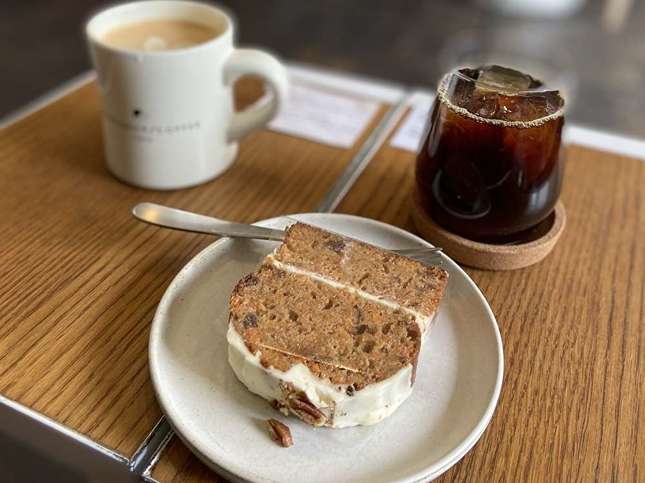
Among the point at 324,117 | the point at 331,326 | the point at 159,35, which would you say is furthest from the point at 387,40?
the point at 331,326

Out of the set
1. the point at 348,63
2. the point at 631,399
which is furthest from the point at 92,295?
the point at 348,63

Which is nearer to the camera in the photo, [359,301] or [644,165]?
[359,301]

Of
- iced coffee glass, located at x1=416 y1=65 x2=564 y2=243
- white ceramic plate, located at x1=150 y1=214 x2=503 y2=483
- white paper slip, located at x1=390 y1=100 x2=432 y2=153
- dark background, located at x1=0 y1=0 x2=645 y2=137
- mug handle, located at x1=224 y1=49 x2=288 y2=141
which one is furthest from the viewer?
dark background, located at x1=0 y1=0 x2=645 y2=137

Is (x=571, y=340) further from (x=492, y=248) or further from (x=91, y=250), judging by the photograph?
(x=91, y=250)

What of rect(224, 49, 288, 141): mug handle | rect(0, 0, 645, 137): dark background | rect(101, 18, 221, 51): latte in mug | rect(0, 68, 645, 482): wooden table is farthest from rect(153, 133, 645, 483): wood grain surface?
rect(0, 0, 645, 137): dark background

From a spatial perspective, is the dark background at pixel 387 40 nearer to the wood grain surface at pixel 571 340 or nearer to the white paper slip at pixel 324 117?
the white paper slip at pixel 324 117

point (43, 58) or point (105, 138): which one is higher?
point (105, 138)

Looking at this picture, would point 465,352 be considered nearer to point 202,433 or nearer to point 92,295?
point 202,433

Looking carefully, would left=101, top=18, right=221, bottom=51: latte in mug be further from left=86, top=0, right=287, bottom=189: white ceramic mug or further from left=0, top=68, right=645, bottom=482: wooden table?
left=0, top=68, right=645, bottom=482: wooden table
